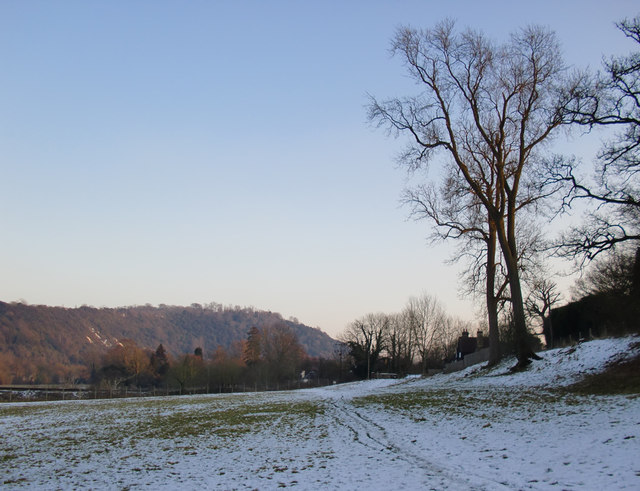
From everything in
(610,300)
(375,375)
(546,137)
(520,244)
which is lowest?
(375,375)

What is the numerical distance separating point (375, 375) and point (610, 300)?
4542cm

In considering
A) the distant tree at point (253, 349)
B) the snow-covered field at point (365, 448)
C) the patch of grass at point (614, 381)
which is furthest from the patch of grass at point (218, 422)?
the distant tree at point (253, 349)

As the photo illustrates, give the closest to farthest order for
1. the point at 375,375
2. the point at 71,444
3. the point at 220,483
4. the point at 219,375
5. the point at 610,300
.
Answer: the point at 220,483 < the point at 71,444 < the point at 610,300 < the point at 375,375 < the point at 219,375

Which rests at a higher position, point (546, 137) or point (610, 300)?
point (546, 137)

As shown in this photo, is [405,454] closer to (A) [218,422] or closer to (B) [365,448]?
(B) [365,448]

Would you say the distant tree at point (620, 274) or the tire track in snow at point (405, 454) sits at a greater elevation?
the distant tree at point (620, 274)

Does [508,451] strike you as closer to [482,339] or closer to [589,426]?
[589,426]

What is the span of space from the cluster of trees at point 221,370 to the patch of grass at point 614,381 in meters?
67.6

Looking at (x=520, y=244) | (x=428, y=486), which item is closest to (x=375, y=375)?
(x=520, y=244)

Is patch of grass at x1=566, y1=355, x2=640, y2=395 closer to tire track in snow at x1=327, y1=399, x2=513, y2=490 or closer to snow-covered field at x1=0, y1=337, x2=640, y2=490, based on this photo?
snow-covered field at x1=0, y1=337, x2=640, y2=490

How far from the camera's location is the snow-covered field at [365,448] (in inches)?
336

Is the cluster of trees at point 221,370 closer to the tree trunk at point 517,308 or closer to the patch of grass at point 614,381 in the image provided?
the tree trunk at point 517,308

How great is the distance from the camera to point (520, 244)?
105ft

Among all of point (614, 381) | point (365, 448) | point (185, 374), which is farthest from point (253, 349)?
point (365, 448)
